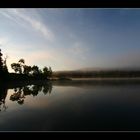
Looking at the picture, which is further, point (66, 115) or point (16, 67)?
point (16, 67)

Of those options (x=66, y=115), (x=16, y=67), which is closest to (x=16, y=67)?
(x=16, y=67)

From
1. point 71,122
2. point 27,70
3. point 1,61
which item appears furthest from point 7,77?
point 71,122
